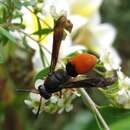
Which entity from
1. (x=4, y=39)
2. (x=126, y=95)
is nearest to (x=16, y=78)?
(x=4, y=39)

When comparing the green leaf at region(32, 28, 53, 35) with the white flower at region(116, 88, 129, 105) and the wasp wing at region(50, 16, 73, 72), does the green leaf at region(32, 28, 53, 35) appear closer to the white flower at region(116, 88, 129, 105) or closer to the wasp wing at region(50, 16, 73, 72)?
the wasp wing at region(50, 16, 73, 72)

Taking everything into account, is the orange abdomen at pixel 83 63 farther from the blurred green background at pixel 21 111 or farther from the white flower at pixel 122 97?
the blurred green background at pixel 21 111

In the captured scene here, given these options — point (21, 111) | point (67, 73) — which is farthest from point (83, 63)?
point (21, 111)

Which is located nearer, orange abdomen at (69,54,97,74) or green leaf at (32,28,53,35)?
orange abdomen at (69,54,97,74)

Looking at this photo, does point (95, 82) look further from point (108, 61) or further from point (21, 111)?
point (21, 111)

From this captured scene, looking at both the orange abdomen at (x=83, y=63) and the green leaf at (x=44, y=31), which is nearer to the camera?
the orange abdomen at (x=83, y=63)

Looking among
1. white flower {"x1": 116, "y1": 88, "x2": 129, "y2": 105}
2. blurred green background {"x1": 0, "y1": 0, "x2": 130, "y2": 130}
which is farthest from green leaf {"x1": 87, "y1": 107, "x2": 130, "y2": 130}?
blurred green background {"x1": 0, "y1": 0, "x2": 130, "y2": 130}

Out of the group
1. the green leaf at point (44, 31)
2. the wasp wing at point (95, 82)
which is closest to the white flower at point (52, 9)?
the green leaf at point (44, 31)
